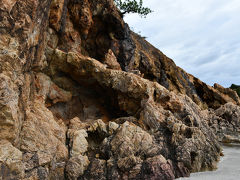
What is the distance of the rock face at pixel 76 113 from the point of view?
8148 millimetres

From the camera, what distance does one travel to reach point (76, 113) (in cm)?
1572

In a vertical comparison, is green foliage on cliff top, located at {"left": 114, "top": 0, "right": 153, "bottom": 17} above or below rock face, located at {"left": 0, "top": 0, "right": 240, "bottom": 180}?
above

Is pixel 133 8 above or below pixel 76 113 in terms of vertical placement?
above

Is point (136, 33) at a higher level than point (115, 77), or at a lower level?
higher

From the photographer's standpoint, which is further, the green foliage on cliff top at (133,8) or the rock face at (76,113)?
the green foliage on cliff top at (133,8)

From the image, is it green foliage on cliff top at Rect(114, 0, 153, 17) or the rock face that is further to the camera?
green foliage on cliff top at Rect(114, 0, 153, 17)

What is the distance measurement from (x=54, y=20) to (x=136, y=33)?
26324 millimetres

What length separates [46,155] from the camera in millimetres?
9102

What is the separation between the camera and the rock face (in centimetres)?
815

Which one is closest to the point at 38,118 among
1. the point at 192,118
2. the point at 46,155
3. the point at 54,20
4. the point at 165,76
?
the point at 46,155

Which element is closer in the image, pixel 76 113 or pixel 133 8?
pixel 76 113

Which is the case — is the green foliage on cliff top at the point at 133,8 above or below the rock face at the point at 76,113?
above

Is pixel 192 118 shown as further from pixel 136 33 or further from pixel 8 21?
pixel 136 33

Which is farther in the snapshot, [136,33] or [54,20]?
[136,33]
